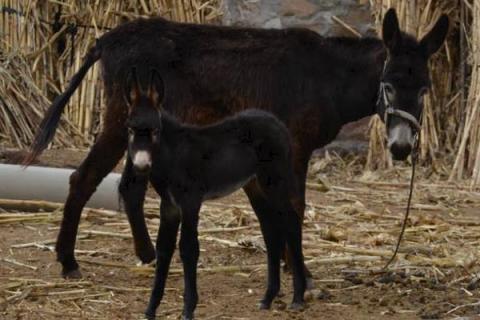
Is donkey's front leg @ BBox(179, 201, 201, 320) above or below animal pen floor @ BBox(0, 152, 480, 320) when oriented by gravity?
above

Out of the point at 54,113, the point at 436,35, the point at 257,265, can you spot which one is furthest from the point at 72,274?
the point at 436,35

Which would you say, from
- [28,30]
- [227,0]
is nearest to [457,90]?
[227,0]

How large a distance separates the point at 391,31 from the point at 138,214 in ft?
6.22

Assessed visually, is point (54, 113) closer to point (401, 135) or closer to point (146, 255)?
point (146, 255)

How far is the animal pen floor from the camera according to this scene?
649 cm

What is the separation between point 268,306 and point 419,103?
4.99ft

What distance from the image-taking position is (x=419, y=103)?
23.0ft

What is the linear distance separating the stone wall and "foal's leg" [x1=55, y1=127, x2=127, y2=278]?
499 centimetres

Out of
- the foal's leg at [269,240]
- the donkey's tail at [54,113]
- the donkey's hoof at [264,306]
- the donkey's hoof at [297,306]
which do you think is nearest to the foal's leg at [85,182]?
the donkey's tail at [54,113]

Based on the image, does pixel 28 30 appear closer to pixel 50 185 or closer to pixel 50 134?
pixel 50 185

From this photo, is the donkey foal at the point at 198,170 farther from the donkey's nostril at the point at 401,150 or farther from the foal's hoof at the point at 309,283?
the donkey's nostril at the point at 401,150

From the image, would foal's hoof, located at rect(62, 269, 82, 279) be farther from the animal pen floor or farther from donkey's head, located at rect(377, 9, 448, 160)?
donkey's head, located at rect(377, 9, 448, 160)

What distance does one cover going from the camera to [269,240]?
21.6 ft

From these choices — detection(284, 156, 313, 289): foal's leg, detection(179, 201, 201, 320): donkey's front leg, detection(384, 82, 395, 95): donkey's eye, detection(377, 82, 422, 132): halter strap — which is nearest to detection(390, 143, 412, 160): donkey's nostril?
detection(377, 82, 422, 132): halter strap
